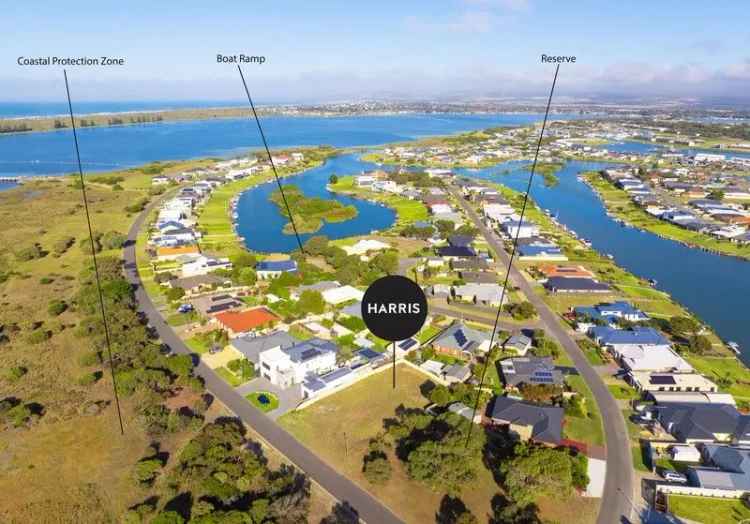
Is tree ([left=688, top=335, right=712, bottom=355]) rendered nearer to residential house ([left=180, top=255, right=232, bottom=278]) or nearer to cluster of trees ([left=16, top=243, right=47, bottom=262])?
→ residential house ([left=180, top=255, right=232, bottom=278])

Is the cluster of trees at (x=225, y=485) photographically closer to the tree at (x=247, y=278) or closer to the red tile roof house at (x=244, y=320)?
the red tile roof house at (x=244, y=320)

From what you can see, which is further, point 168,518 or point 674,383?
point 674,383

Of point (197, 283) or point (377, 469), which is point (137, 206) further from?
point (377, 469)

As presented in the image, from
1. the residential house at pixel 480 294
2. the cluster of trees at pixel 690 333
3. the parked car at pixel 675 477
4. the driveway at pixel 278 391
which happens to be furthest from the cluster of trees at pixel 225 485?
the cluster of trees at pixel 690 333

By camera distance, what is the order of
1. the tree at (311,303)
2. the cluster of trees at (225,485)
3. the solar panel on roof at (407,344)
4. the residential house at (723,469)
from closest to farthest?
the cluster of trees at (225,485), the residential house at (723,469), the solar panel on roof at (407,344), the tree at (311,303)

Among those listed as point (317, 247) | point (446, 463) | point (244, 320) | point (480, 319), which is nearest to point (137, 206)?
point (317, 247)

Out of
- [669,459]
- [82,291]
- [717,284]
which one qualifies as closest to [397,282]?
[669,459]
